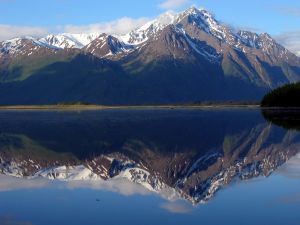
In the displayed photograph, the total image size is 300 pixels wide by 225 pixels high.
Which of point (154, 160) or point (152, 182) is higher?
point (152, 182)

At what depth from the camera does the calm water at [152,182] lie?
25.2 m

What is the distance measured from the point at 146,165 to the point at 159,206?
703 inches

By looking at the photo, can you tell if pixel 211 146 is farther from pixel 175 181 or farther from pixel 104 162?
pixel 175 181

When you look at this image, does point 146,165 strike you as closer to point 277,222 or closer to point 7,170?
point 7,170

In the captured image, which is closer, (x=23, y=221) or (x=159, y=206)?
(x=23, y=221)

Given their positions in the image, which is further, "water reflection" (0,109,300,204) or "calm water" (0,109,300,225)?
"water reflection" (0,109,300,204)

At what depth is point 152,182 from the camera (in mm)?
35875

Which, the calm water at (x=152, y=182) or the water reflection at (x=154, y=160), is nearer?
the calm water at (x=152, y=182)

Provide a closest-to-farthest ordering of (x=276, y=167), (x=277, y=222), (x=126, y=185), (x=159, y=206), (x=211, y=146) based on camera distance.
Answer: (x=277, y=222)
(x=159, y=206)
(x=126, y=185)
(x=276, y=167)
(x=211, y=146)

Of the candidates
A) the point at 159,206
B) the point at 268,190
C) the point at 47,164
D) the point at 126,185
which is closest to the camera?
the point at 159,206

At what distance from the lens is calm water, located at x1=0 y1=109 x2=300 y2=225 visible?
25.2 meters

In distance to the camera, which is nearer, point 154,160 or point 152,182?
point 152,182

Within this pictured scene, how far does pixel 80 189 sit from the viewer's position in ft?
109

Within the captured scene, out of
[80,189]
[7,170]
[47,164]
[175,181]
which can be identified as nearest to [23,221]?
[80,189]
